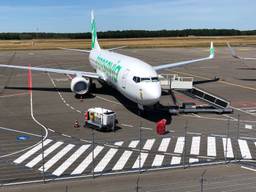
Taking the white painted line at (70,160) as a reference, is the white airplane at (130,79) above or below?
above

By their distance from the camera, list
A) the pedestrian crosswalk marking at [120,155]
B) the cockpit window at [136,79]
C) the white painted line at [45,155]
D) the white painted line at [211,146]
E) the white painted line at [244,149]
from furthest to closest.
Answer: the cockpit window at [136,79]
the white painted line at [211,146]
the white painted line at [244,149]
the white painted line at [45,155]
the pedestrian crosswalk marking at [120,155]

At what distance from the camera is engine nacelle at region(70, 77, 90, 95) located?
48469 millimetres

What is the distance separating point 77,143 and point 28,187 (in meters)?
9.91

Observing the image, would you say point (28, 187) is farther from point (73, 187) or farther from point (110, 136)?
point (110, 136)

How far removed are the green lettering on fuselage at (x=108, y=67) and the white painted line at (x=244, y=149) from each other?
630 inches

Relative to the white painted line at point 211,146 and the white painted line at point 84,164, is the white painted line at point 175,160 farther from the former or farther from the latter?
the white painted line at point 84,164

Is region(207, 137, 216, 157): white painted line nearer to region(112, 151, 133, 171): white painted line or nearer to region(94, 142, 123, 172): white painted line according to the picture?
region(112, 151, 133, 171): white painted line

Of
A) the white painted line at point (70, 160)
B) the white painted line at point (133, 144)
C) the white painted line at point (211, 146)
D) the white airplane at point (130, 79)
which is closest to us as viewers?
the white painted line at point (70, 160)

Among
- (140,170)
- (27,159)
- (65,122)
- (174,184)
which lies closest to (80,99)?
(65,122)

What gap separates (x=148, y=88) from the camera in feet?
117

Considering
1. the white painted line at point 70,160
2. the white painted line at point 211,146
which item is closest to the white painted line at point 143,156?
the white painted line at point 70,160

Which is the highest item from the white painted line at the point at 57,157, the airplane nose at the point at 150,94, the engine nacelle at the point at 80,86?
the airplane nose at the point at 150,94

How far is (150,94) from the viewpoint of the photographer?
3519 cm

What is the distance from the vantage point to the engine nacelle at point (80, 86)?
48469 mm
